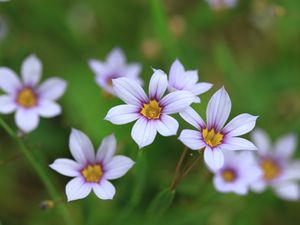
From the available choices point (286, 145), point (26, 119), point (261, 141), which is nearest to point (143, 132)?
point (26, 119)

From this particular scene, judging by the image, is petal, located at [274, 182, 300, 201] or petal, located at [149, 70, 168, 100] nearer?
petal, located at [149, 70, 168, 100]

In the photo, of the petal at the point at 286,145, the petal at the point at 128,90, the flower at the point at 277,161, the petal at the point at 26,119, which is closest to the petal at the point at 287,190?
the flower at the point at 277,161

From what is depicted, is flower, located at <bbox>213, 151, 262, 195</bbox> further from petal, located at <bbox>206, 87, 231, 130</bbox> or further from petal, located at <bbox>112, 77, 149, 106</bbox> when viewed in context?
petal, located at <bbox>112, 77, 149, 106</bbox>

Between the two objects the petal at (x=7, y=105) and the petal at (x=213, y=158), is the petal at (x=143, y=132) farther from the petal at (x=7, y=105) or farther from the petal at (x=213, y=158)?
the petal at (x=7, y=105)

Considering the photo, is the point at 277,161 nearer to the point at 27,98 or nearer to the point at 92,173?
the point at 92,173

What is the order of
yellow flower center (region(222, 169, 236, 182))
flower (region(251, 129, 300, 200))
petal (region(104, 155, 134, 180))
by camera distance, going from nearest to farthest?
1. petal (region(104, 155, 134, 180))
2. yellow flower center (region(222, 169, 236, 182))
3. flower (region(251, 129, 300, 200))


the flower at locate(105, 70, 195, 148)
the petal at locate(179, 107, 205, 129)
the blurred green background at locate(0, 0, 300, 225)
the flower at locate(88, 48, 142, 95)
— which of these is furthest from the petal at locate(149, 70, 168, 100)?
the blurred green background at locate(0, 0, 300, 225)

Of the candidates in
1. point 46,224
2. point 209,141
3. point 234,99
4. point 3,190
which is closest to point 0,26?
point 3,190
